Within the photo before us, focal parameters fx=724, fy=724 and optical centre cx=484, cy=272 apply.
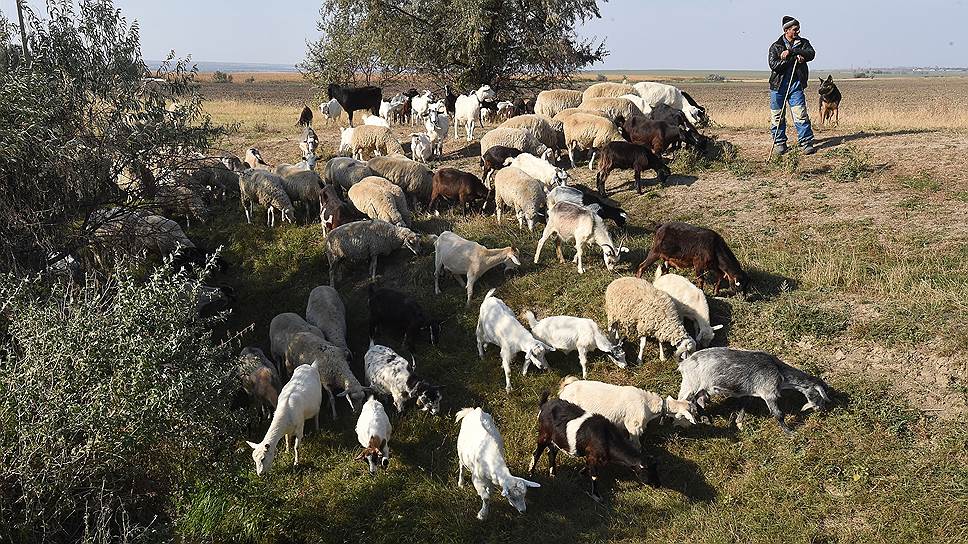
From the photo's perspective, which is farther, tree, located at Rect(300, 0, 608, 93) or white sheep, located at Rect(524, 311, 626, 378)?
tree, located at Rect(300, 0, 608, 93)

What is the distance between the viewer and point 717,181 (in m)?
13.8

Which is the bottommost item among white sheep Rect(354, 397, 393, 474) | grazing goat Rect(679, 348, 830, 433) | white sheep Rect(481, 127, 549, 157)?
white sheep Rect(354, 397, 393, 474)

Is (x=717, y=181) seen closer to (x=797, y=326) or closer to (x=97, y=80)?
(x=797, y=326)

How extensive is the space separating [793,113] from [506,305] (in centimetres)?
823

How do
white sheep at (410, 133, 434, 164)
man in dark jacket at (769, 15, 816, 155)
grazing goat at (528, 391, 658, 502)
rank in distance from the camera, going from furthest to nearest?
white sheep at (410, 133, 434, 164)
man in dark jacket at (769, 15, 816, 155)
grazing goat at (528, 391, 658, 502)

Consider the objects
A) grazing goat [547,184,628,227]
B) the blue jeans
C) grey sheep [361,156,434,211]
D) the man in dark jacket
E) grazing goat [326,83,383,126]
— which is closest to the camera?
grazing goat [547,184,628,227]

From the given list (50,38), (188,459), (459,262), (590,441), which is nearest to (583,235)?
(459,262)

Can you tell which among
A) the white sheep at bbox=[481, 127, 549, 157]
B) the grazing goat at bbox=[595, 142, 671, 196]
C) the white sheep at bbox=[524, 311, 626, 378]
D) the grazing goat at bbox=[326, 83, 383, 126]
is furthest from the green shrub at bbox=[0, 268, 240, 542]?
the grazing goat at bbox=[326, 83, 383, 126]

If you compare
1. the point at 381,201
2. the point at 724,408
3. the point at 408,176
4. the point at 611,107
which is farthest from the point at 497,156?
the point at 724,408

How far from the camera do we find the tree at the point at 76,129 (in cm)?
906

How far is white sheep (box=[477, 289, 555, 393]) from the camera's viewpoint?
28.7 feet

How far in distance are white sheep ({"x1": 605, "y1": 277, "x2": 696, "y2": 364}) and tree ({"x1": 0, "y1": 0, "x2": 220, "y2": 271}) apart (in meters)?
6.59

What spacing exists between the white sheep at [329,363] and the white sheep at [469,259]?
215 cm

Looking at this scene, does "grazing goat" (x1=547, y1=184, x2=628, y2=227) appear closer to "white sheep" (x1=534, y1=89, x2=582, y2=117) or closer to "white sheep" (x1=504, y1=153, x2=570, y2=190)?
"white sheep" (x1=504, y1=153, x2=570, y2=190)
